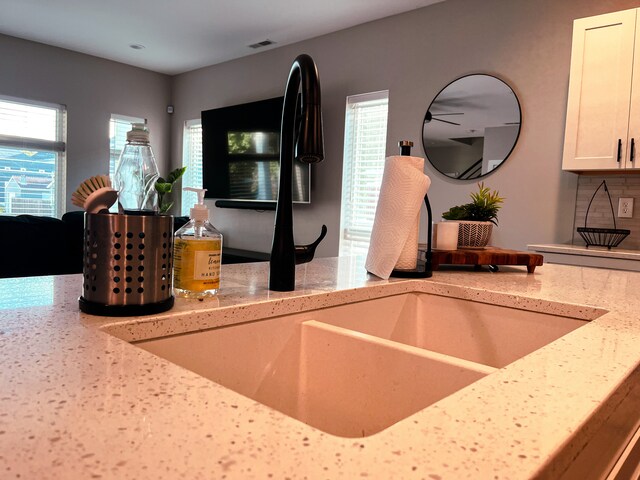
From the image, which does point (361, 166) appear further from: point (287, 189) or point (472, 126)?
point (287, 189)

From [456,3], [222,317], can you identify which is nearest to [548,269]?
[222,317]

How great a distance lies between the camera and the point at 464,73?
3742 mm

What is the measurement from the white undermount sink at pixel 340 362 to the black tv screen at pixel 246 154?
3795 millimetres

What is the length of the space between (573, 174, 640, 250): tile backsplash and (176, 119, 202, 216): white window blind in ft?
14.7

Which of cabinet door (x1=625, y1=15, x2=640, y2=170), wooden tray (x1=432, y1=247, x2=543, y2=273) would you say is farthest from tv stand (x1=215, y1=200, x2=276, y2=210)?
wooden tray (x1=432, y1=247, x2=543, y2=273)

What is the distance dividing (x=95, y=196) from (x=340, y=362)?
468 millimetres

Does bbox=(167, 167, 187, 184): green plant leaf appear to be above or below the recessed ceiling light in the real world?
below

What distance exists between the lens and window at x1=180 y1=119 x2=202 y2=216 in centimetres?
631

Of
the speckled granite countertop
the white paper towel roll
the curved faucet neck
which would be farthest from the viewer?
the white paper towel roll

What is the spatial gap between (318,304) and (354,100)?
3866mm

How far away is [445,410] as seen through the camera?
1.43ft

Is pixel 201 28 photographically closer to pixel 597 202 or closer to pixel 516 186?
pixel 516 186

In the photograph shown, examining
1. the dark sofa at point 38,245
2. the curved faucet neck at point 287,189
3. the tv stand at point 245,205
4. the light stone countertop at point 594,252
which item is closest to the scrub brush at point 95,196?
the curved faucet neck at point 287,189

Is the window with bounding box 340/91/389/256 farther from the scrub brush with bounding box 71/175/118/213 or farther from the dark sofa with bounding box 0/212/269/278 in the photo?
the scrub brush with bounding box 71/175/118/213
